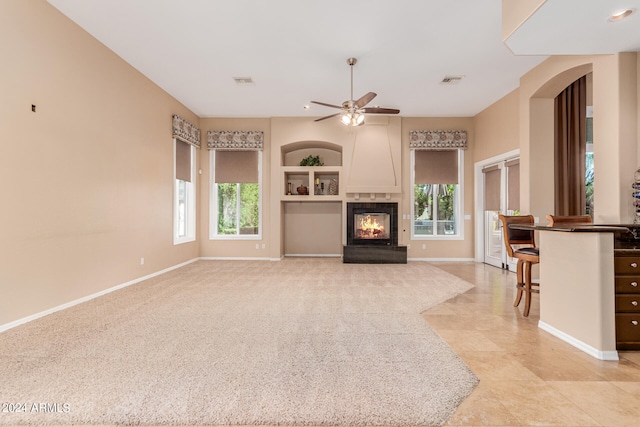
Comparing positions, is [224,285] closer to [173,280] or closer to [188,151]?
[173,280]

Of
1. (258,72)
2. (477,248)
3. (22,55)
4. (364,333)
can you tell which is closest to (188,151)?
(258,72)

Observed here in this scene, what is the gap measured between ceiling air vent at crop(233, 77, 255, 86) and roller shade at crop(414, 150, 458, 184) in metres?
3.97

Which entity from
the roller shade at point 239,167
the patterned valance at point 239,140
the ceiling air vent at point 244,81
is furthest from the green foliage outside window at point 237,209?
the ceiling air vent at point 244,81

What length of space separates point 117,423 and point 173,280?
3.68 meters

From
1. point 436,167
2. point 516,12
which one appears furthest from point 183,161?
point 516,12

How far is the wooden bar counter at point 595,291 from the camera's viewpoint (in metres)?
2.37

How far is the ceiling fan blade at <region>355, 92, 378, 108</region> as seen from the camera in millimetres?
4297

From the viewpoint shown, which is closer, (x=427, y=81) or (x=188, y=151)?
(x=427, y=81)

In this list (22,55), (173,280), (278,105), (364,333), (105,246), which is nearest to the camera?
(364,333)

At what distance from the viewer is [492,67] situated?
4.88 meters

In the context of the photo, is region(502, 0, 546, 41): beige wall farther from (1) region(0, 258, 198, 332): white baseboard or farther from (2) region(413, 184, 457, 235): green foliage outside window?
(1) region(0, 258, 198, 332): white baseboard

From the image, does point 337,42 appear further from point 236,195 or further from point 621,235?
point 236,195

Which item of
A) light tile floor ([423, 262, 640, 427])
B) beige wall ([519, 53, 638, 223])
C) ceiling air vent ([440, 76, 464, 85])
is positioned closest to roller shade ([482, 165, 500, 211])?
ceiling air vent ([440, 76, 464, 85])

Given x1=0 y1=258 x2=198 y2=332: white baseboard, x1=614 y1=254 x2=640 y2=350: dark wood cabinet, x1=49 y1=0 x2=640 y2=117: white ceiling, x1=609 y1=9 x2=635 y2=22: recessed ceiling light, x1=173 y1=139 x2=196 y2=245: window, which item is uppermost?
x1=49 y1=0 x2=640 y2=117: white ceiling
